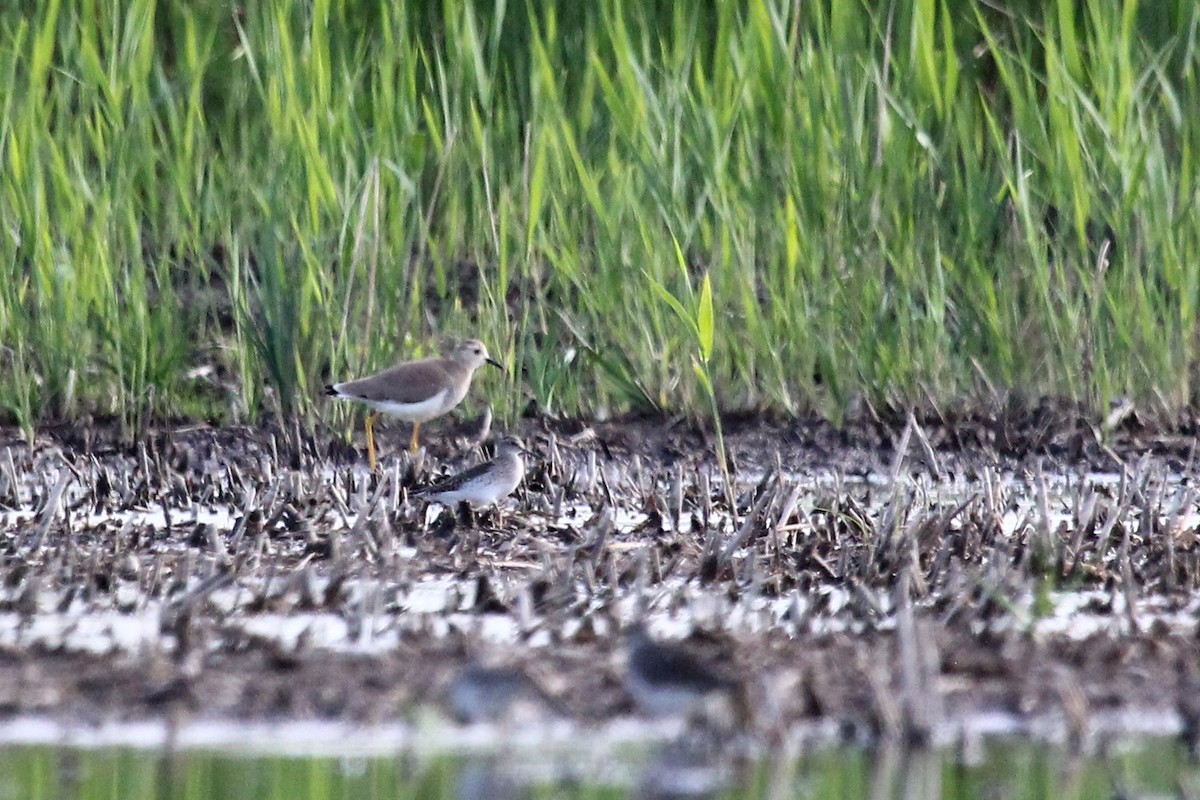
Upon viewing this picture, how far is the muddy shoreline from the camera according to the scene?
4.38 m

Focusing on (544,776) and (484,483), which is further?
(484,483)

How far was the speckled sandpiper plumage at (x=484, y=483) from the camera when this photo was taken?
6559 mm

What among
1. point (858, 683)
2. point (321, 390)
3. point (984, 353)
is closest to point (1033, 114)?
point (984, 353)

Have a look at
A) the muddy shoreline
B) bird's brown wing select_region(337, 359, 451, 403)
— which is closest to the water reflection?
the muddy shoreline

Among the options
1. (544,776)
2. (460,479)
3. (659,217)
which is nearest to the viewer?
(544,776)

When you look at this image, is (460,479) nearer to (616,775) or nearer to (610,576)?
(610,576)

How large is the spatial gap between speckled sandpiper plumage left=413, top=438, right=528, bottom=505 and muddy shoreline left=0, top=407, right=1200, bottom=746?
7 cm

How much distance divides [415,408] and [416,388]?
7 centimetres

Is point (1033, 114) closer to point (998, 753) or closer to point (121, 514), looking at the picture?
point (121, 514)

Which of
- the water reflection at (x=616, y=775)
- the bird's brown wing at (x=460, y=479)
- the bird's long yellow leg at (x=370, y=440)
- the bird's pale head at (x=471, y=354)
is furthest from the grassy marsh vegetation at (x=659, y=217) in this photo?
the water reflection at (x=616, y=775)

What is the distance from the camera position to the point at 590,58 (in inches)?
320

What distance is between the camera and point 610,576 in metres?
5.48

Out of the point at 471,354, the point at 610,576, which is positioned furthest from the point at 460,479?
the point at 471,354

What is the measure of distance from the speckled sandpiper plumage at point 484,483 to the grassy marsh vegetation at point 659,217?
959 millimetres
